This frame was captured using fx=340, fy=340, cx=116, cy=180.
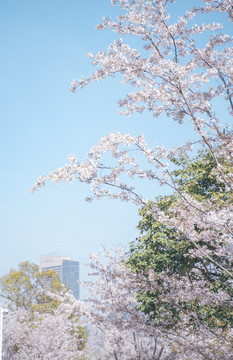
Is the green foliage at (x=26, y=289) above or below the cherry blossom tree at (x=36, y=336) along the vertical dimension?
above

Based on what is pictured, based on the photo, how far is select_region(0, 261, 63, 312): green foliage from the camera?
73.3 ft

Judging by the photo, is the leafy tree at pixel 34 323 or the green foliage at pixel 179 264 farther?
the leafy tree at pixel 34 323

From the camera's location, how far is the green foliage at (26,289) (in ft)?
73.3

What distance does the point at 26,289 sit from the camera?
22.7 m

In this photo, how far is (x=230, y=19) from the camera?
5.13 metres

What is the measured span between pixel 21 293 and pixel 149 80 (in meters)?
21.0

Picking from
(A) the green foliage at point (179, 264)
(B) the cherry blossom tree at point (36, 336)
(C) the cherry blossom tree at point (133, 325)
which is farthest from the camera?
(B) the cherry blossom tree at point (36, 336)

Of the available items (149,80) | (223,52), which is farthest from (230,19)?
(149,80)

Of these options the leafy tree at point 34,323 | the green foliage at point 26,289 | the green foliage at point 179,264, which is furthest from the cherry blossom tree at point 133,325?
the green foliage at point 26,289

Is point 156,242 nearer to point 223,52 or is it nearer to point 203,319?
point 203,319

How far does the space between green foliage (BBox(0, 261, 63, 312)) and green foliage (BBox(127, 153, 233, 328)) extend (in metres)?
12.6

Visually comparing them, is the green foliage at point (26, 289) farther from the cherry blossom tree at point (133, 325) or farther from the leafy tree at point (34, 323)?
the cherry blossom tree at point (133, 325)

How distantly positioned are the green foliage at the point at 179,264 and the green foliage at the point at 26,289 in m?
12.6

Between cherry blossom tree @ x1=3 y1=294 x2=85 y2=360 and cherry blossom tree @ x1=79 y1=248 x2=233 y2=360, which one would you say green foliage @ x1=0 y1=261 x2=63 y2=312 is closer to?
cherry blossom tree @ x1=3 y1=294 x2=85 y2=360
